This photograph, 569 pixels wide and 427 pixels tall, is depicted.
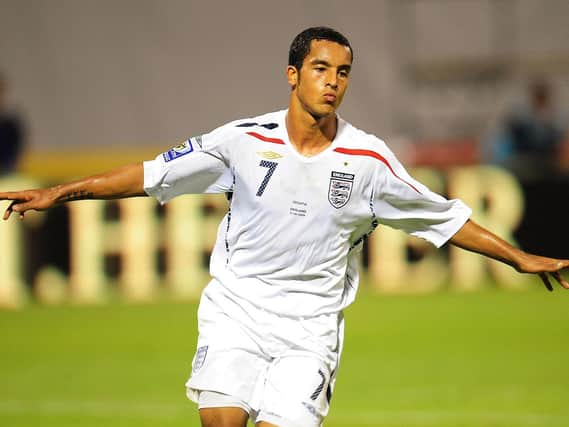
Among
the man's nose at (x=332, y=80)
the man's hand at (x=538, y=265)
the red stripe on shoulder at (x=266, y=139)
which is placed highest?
the man's nose at (x=332, y=80)

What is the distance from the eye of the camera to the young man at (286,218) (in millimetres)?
6020

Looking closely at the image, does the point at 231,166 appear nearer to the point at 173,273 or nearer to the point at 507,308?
the point at 507,308

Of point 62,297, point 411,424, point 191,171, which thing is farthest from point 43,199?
point 62,297

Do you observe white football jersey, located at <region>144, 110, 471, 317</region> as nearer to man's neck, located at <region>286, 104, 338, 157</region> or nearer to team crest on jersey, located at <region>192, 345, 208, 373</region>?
man's neck, located at <region>286, 104, 338, 157</region>

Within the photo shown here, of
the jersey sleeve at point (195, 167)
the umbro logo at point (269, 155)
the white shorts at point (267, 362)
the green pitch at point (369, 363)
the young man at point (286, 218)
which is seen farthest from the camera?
the green pitch at point (369, 363)

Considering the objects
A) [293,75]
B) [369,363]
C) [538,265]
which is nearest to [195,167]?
[293,75]

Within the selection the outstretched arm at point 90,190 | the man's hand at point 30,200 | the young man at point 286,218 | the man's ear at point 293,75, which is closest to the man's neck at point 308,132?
the young man at point 286,218

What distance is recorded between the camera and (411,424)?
30.5 feet

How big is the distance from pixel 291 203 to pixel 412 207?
62cm

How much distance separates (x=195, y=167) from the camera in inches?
247

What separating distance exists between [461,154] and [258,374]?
52.5 feet

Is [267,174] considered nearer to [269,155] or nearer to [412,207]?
[269,155]

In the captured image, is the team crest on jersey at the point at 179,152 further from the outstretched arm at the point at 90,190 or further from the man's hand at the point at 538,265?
the man's hand at the point at 538,265

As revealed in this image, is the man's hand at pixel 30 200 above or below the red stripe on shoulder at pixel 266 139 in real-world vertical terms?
below
